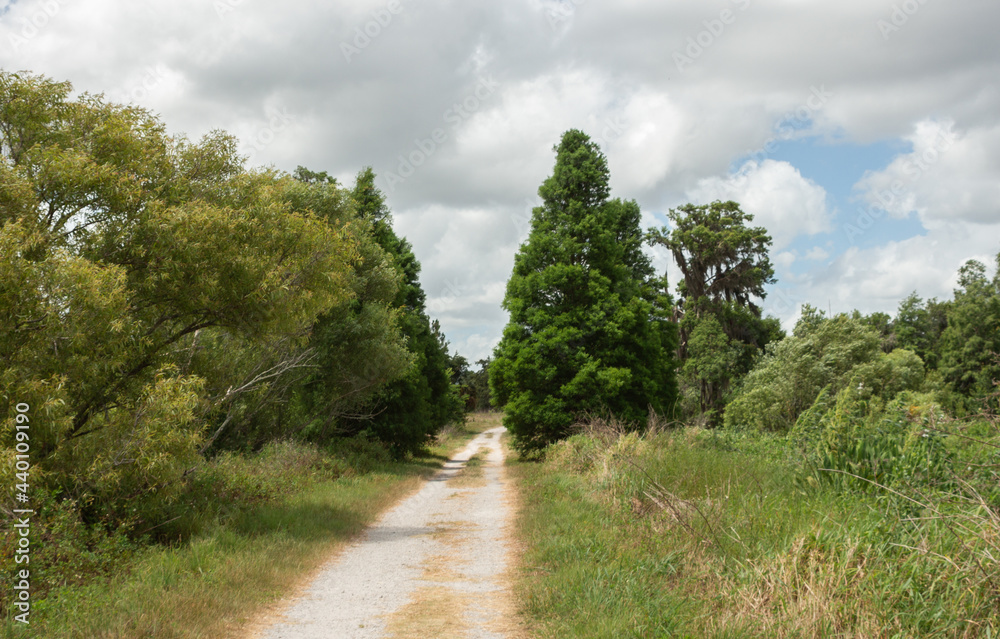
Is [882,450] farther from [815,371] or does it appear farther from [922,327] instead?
[922,327]

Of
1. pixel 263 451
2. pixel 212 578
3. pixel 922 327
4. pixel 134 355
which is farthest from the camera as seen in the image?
pixel 922 327

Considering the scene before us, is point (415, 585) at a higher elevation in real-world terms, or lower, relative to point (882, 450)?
lower

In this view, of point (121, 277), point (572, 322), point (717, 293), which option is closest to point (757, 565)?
point (121, 277)

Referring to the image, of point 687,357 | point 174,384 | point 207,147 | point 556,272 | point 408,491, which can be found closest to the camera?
point 174,384

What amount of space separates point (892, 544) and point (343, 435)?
22.1 m

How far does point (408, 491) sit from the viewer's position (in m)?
16.6

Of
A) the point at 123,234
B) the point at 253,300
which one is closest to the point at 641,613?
the point at 253,300

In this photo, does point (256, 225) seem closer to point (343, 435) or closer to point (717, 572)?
point (717, 572)

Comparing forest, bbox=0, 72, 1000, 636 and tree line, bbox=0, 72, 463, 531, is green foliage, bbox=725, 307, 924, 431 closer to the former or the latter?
forest, bbox=0, 72, 1000, 636

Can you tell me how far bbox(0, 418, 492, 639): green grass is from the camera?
531 centimetres

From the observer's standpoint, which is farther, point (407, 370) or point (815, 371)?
point (815, 371)

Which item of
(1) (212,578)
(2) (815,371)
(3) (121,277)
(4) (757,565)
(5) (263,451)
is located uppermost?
(3) (121,277)

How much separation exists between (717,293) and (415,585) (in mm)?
36827

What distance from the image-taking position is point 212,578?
6727mm
